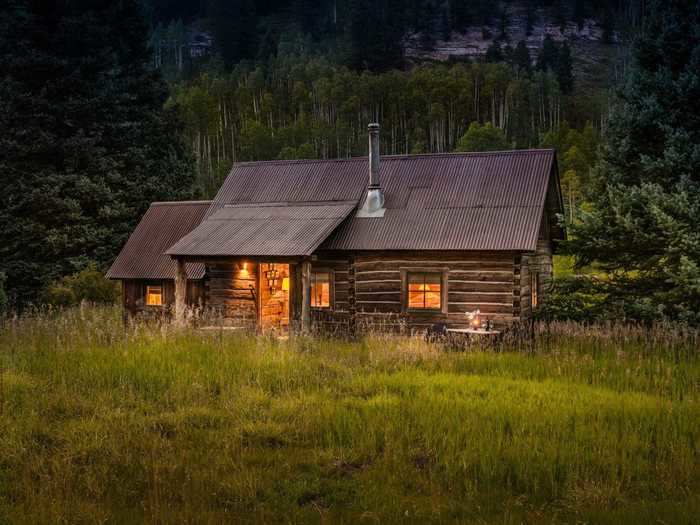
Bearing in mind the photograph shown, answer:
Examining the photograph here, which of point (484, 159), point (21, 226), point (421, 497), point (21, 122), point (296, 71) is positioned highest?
point (296, 71)

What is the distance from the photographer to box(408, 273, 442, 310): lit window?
18.6m

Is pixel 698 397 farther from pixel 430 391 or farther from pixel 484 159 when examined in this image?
pixel 484 159

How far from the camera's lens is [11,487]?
6.95m

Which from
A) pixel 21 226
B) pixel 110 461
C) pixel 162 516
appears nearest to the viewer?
pixel 162 516

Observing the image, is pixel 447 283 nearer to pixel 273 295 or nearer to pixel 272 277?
pixel 272 277

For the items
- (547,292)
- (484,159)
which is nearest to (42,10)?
(484,159)

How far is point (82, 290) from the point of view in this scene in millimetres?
26328

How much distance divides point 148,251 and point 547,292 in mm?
14132

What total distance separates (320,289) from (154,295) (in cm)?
701

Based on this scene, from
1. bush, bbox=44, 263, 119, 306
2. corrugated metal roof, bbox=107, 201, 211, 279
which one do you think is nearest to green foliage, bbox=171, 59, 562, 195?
bush, bbox=44, 263, 119, 306

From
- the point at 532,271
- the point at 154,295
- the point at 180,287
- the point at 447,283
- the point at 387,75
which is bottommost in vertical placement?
the point at 154,295

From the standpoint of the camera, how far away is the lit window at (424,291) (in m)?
18.6

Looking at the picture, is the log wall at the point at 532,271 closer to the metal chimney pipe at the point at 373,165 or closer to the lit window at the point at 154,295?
the metal chimney pipe at the point at 373,165

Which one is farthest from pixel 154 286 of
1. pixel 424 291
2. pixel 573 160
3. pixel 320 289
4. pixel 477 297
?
pixel 573 160
